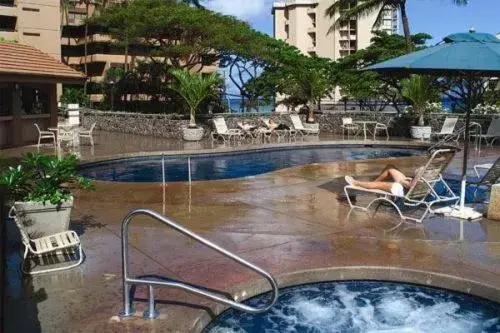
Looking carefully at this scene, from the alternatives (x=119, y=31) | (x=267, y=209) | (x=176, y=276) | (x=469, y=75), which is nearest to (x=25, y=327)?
(x=176, y=276)

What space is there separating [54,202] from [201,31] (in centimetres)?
2479

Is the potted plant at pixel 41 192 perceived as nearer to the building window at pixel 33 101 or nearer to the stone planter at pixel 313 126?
the building window at pixel 33 101

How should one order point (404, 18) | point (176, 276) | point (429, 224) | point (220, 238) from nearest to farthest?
point (176, 276) < point (220, 238) < point (429, 224) < point (404, 18)

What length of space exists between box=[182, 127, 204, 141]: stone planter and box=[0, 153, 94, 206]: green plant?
15.1 metres

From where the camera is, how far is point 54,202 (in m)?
5.65

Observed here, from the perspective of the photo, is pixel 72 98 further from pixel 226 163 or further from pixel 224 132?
pixel 226 163

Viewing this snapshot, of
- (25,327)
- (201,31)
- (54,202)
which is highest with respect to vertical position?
(201,31)

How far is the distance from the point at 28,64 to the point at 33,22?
46444 millimetres

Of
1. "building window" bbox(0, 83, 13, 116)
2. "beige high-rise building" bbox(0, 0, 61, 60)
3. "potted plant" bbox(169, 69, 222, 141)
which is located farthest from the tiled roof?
"beige high-rise building" bbox(0, 0, 61, 60)

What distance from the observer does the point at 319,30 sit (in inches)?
4001

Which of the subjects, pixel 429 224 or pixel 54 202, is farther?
pixel 429 224

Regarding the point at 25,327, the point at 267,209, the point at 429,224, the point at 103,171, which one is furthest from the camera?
the point at 103,171

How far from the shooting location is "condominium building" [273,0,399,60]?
99812 mm

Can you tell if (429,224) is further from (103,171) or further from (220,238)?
(103,171)
